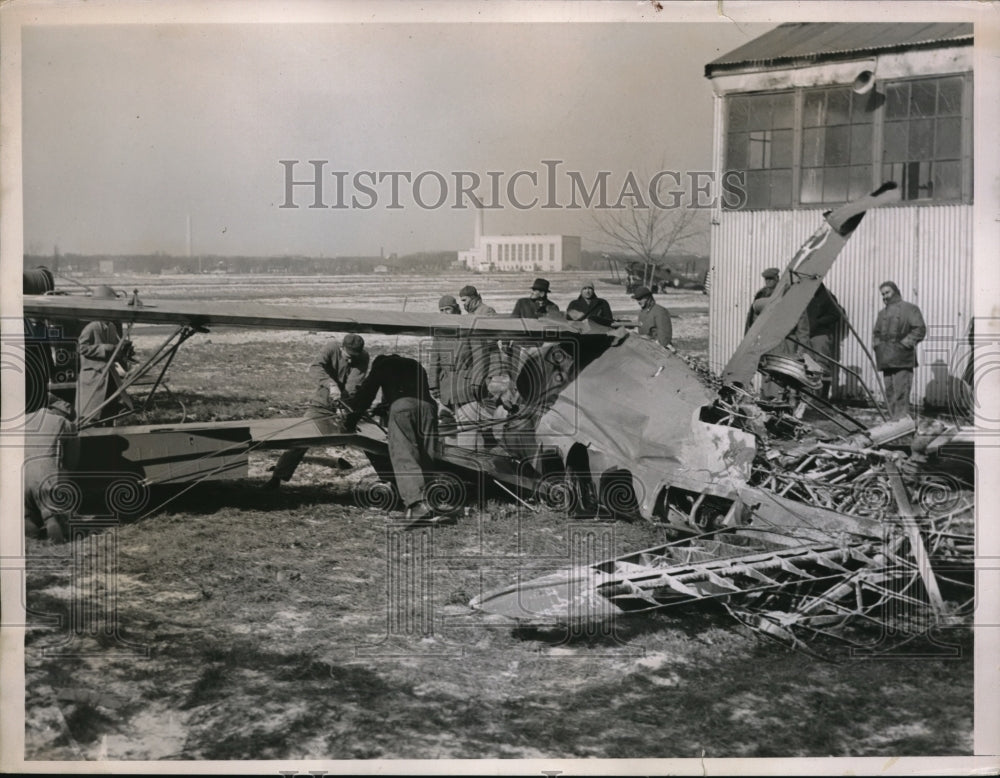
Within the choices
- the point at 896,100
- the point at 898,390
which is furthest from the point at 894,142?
the point at 898,390

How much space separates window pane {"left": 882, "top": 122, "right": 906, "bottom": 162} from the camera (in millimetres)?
5984

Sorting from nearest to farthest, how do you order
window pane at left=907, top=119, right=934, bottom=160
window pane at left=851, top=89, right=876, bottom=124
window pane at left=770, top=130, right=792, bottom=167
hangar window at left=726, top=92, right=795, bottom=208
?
window pane at left=907, top=119, right=934, bottom=160
window pane at left=851, top=89, right=876, bottom=124
hangar window at left=726, top=92, right=795, bottom=208
window pane at left=770, top=130, right=792, bottom=167

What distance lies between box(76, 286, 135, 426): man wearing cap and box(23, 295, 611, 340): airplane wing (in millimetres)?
266

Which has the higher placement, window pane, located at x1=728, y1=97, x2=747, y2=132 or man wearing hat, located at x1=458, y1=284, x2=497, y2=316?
window pane, located at x1=728, y1=97, x2=747, y2=132

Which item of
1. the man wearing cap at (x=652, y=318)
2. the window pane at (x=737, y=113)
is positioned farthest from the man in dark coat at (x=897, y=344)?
the window pane at (x=737, y=113)

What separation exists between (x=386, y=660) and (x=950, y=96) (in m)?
4.93

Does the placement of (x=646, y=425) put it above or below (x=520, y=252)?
below

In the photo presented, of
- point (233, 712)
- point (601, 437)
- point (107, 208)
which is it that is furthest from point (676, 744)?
point (107, 208)

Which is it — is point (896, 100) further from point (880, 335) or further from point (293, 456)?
point (293, 456)

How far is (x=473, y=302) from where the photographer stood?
577 centimetres

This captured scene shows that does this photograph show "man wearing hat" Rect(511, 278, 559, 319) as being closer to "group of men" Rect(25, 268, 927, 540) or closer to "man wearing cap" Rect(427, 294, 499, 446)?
"group of men" Rect(25, 268, 927, 540)

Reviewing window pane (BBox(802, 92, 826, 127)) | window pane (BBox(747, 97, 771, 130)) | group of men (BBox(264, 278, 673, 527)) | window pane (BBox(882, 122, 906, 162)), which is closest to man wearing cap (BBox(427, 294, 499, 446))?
group of men (BBox(264, 278, 673, 527))

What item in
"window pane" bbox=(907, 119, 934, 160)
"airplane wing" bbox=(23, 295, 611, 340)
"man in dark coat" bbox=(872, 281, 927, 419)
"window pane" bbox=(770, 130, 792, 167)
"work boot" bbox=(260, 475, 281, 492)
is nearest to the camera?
"airplane wing" bbox=(23, 295, 611, 340)

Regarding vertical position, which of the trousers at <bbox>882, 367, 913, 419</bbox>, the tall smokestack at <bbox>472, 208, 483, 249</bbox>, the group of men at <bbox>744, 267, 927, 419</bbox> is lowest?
the trousers at <bbox>882, 367, 913, 419</bbox>
